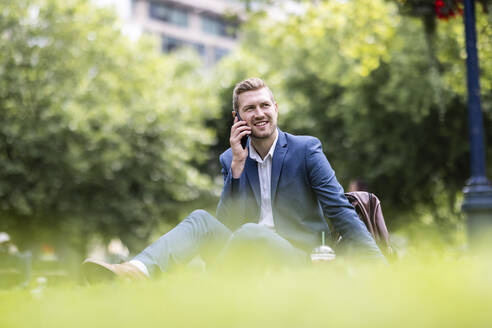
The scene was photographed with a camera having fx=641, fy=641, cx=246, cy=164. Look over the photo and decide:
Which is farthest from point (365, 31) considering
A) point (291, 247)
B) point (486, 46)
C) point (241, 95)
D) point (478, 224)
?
point (291, 247)

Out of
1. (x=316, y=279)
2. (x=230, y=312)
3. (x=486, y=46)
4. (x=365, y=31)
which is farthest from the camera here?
(x=365, y=31)

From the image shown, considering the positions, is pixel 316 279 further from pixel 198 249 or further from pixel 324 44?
pixel 324 44

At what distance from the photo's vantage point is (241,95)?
4691 mm

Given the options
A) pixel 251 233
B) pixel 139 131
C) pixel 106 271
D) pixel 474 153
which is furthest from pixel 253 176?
pixel 139 131

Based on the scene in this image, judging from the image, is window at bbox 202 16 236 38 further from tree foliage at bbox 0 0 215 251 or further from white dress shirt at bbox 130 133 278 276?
white dress shirt at bbox 130 133 278 276

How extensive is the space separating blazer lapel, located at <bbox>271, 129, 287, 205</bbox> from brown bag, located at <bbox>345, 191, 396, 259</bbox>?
0.54 m

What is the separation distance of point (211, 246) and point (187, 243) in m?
0.30

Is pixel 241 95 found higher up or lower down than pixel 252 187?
higher up

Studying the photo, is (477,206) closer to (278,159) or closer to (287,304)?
(278,159)

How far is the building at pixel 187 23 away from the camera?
2530 inches

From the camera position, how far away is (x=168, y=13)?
218 feet

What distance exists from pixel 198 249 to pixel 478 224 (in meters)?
6.22

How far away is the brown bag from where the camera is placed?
4.38 m

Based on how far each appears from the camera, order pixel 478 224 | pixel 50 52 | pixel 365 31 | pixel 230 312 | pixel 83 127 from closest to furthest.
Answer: pixel 230 312, pixel 478 224, pixel 365 31, pixel 83 127, pixel 50 52
